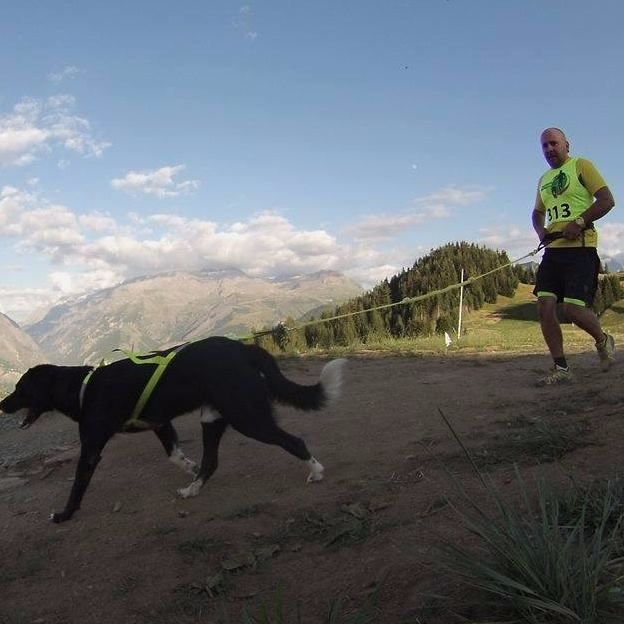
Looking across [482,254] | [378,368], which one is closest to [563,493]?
[378,368]

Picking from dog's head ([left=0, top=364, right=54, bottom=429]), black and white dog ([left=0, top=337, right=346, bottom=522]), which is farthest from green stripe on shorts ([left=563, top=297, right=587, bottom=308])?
dog's head ([left=0, top=364, right=54, bottom=429])

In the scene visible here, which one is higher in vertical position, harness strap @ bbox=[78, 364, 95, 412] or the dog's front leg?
harness strap @ bbox=[78, 364, 95, 412]

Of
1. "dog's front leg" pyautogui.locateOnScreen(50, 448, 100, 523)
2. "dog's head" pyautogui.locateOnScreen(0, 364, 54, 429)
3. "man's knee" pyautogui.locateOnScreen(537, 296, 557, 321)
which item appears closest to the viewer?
"dog's front leg" pyautogui.locateOnScreen(50, 448, 100, 523)

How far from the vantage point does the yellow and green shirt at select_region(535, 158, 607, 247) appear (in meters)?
5.27

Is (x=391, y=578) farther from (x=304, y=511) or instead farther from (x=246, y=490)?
(x=246, y=490)

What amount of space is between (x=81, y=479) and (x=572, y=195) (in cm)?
487

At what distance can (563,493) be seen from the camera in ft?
7.83

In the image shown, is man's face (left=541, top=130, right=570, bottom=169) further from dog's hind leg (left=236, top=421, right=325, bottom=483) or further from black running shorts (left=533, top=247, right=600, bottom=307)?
dog's hind leg (left=236, top=421, right=325, bottom=483)

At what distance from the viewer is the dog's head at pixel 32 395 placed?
4.38 metres

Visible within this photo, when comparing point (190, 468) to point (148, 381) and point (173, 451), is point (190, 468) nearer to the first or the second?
point (173, 451)

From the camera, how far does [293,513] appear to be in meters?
3.38

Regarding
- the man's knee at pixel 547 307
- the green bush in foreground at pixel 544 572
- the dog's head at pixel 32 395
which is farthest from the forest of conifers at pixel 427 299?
the green bush in foreground at pixel 544 572

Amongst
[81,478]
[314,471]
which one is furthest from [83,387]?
[314,471]

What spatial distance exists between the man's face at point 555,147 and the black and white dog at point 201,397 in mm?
3095
